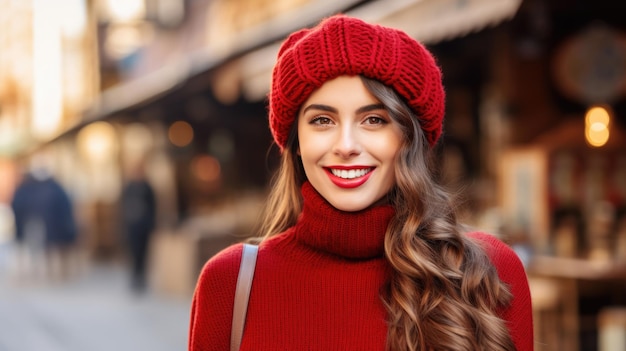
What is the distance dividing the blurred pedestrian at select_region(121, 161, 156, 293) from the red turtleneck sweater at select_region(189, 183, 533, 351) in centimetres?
1127

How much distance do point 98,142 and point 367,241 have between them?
30.1 m

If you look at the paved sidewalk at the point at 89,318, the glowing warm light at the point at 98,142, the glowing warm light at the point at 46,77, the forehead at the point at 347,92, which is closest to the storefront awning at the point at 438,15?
the forehead at the point at 347,92

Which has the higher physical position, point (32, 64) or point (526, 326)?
point (32, 64)

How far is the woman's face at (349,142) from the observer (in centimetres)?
231

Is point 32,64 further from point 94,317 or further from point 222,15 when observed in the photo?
point 94,317

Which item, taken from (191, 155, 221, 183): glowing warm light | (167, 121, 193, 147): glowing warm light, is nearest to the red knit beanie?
(167, 121, 193, 147): glowing warm light

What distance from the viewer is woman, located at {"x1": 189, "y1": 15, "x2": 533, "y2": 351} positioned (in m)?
2.29

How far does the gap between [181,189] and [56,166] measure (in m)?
19.7

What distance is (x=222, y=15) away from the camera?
21.1 m

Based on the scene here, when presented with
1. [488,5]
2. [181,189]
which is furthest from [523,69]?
[181,189]

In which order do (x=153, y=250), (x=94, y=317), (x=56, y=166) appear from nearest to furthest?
1. (x=94, y=317)
2. (x=153, y=250)
3. (x=56, y=166)

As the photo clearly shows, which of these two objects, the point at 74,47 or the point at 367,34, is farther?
the point at 74,47

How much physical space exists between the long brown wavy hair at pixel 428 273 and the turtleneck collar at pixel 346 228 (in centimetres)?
4

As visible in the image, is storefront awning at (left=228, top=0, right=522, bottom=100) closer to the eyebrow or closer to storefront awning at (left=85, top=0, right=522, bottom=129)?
storefront awning at (left=85, top=0, right=522, bottom=129)
